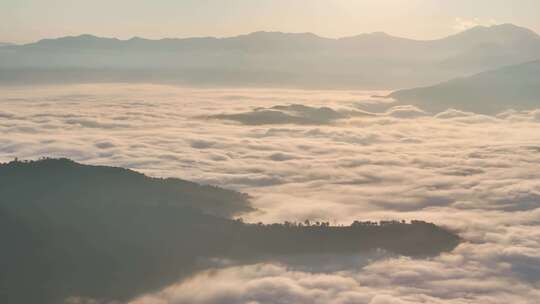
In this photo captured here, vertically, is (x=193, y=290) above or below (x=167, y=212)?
below

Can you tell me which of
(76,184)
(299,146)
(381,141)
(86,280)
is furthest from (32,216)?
(381,141)

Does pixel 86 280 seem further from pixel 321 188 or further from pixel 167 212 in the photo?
pixel 321 188

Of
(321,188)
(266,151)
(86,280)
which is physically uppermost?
(266,151)

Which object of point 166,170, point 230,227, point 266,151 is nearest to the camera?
point 230,227

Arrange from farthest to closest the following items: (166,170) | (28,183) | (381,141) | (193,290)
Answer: (381,141) < (28,183) < (166,170) < (193,290)

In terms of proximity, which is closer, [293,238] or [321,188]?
[293,238]

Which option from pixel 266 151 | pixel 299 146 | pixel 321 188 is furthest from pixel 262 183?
pixel 299 146

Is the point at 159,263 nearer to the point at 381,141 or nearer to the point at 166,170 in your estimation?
the point at 166,170
